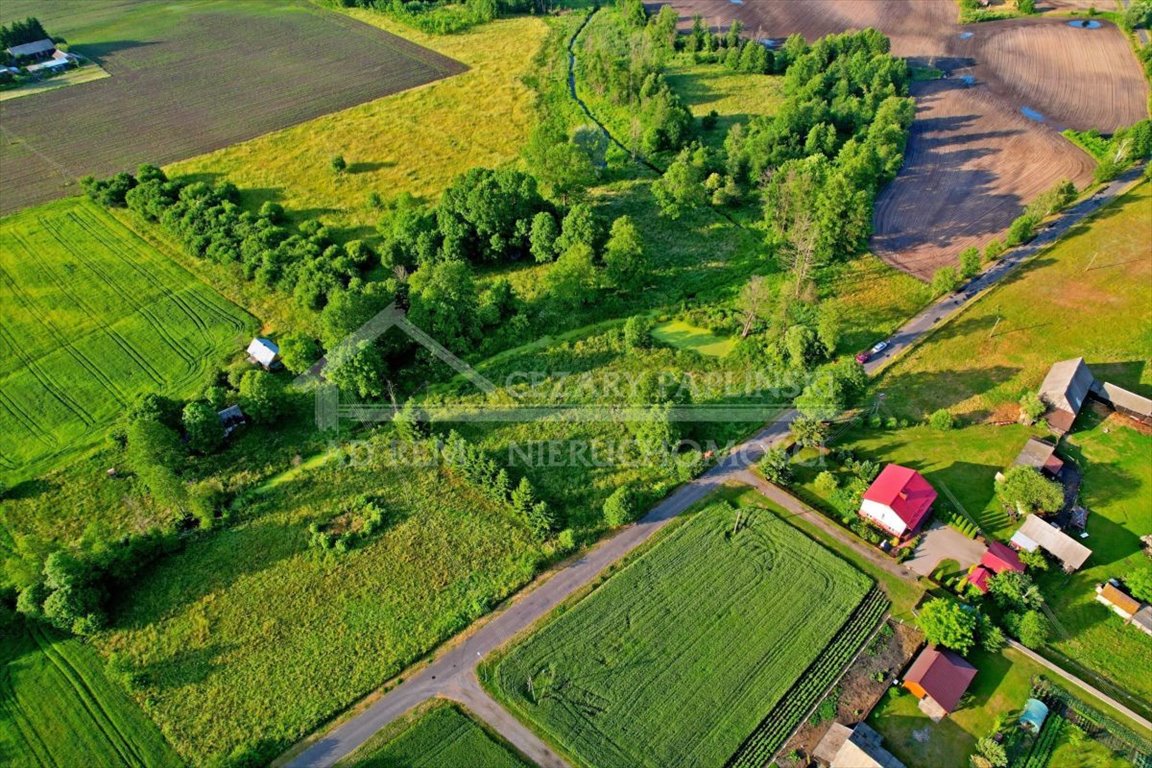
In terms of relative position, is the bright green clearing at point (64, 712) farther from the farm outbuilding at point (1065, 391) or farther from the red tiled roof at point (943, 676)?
the farm outbuilding at point (1065, 391)

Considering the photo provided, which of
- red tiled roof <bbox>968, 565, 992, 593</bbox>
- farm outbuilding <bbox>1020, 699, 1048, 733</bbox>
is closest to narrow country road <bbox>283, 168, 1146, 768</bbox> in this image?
farm outbuilding <bbox>1020, 699, 1048, 733</bbox>

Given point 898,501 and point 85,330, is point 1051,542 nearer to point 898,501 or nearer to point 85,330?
point 898,501

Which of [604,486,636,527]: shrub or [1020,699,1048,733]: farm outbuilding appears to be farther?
[604,486,636,527]: shrub

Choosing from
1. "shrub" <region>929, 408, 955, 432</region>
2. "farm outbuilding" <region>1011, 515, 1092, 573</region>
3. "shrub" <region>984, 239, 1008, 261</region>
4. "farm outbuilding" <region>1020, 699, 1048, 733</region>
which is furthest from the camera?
"shrub" <region>984, 239, 1008, 261</region>

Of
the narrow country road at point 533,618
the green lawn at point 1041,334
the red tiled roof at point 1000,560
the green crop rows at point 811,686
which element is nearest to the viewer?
the green crop rows at point 811,686

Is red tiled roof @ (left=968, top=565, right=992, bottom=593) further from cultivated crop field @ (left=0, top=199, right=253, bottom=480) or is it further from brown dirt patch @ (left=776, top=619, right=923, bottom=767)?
cultivated crop field @ (left=0, top=199, right=253, bottom=480)

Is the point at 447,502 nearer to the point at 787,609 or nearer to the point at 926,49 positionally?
the point at 787,609

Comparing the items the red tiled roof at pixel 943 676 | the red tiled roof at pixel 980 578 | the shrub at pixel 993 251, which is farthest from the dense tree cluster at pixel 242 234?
the shrub at pixel 993 251
